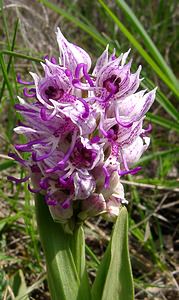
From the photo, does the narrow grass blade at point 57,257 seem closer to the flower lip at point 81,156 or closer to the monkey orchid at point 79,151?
the monkey orchid at point 79,151

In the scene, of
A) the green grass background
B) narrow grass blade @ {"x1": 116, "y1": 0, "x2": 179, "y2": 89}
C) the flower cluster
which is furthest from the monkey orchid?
narrow grass blade @ {"x1": 116, "y1": 0, "x2": 179, "y2": 89}

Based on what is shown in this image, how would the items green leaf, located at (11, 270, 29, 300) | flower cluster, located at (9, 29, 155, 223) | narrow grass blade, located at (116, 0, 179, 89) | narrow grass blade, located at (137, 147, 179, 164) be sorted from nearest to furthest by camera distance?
flower cluster, located at (9, 29, 155, 223), green leaf, located at (11, 270, 29, 300), narrow grass blade, located at (116, 0, 179, 89), narrow grass blade, located at (137, 147, 179, 164)

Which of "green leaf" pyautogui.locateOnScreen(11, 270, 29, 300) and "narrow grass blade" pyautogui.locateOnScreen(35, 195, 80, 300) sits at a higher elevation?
"narrow grass blade" pyautogui.locateOnScreen(35, 195, 80, 300)

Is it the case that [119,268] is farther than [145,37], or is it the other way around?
[145,37]

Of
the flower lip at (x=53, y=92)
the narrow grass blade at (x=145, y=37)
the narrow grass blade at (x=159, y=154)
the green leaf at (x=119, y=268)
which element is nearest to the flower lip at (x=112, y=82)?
the flower lip at (x=53, y=92)

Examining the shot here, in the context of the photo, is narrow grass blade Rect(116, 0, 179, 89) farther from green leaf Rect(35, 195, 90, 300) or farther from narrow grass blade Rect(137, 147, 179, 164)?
green leaf Rect(35, 195, 90, 300)

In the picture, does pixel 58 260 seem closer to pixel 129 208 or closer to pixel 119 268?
pixel 119 268

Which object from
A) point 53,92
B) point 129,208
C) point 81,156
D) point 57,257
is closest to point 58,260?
point 57,257
